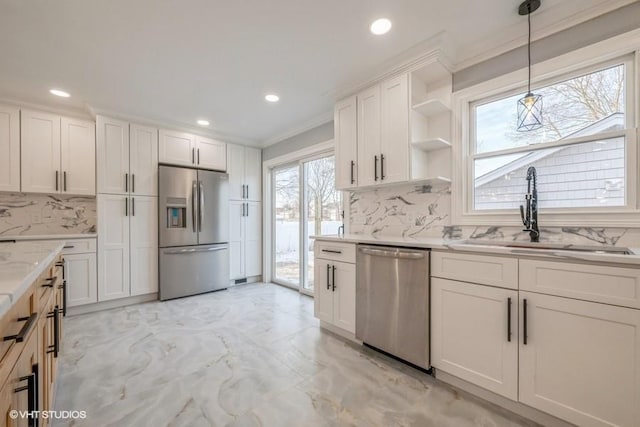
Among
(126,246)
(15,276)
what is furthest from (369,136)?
(126,246)

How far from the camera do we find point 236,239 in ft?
15.0

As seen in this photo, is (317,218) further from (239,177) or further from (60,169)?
(60,169)

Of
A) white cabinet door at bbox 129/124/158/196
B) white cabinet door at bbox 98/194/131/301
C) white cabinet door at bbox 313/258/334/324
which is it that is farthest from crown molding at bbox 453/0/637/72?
white cabinet door at bbox 98/194/131/301

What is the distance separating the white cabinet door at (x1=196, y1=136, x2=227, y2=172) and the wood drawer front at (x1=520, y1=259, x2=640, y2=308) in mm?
4097

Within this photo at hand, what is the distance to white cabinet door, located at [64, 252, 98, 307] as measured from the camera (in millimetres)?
3186

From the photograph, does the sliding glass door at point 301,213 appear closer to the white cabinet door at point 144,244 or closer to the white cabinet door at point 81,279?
the white cabinet door at point 144,244

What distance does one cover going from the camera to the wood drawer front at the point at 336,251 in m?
2.47

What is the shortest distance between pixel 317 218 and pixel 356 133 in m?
1.56

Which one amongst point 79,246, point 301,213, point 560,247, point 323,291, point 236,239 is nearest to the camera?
point 560,247

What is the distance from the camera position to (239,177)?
15.1 ft

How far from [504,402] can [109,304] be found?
422 centimetres

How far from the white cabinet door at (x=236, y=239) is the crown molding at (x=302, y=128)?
117 cm

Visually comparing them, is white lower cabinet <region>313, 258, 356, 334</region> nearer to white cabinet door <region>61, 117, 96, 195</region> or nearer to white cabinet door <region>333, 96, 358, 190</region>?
white cabinet door <region>333, 96, 358, 190</region>

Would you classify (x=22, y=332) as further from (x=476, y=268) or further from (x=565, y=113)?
(x=565, y=113)
